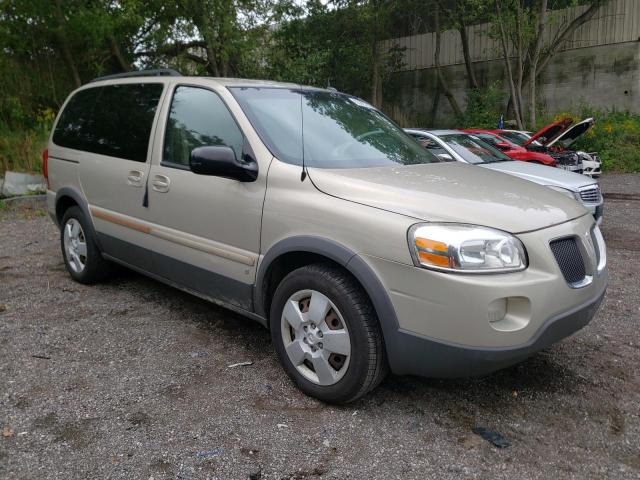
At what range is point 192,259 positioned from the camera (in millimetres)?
3900

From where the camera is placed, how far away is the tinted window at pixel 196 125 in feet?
12.3

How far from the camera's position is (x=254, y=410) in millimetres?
3166

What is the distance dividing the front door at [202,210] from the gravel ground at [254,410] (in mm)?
508

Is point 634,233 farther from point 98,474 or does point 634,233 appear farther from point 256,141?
point 98,474

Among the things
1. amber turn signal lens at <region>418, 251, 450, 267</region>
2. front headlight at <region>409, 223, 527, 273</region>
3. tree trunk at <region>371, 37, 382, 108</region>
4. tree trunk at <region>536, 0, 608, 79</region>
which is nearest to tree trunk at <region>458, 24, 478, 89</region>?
tree trunk at <region>536, 0, 608, 79</region>

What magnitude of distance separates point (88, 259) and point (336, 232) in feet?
9.79

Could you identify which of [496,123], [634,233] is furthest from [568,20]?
[634,233]

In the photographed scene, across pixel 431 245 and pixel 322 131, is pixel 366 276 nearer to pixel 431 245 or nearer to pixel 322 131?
pixel 431 245

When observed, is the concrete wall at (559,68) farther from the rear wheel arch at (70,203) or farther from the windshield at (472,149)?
the rear wheel arch at (70,203)

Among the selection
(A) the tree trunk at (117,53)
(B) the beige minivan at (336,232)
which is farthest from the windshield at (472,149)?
(A) the tree trunk at (117,53)

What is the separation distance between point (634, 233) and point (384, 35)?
16.0 meters

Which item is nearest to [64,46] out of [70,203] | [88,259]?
[70,203]

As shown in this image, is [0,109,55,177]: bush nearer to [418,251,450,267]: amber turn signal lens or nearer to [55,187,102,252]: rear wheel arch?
[55,187,102,252]: rear wheel arch

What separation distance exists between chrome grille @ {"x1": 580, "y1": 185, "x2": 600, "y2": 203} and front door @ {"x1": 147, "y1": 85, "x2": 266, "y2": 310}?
480 centimetres
